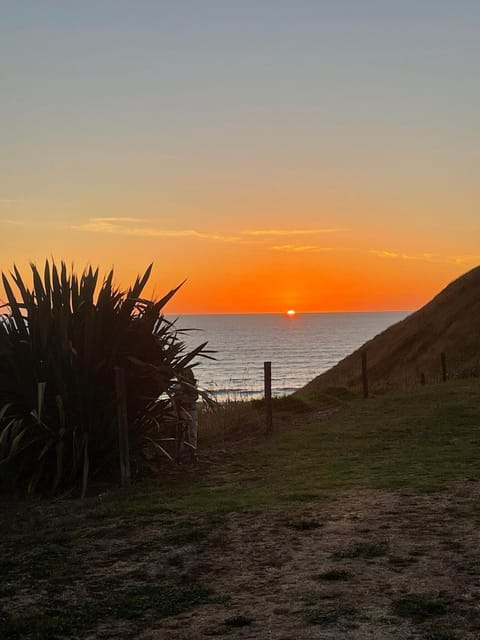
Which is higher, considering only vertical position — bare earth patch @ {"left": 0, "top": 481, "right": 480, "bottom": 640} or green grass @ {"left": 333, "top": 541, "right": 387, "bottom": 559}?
green grass @ {"left": 333, "top": 541, "right": 387, "bottom": 559}

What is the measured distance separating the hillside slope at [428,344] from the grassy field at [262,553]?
1921 centimetres

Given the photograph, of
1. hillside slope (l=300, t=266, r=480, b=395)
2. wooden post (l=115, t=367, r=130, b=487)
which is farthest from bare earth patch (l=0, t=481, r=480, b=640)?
hillside slope (l=300, t=266, r=480, b=395)

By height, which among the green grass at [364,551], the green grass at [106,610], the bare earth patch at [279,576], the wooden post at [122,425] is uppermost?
the wooden post at [122,425]

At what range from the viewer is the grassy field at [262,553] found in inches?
185

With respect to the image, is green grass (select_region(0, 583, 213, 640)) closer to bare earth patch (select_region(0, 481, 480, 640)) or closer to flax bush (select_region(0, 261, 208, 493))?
bare earth patch (select_region(0, 481, 480, 640))

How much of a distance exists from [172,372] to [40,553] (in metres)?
4.35

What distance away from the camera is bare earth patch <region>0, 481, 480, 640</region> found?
4594 millimetres

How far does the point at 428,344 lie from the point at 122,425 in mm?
27741

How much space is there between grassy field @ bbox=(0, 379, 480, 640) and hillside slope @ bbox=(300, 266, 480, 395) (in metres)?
19.2

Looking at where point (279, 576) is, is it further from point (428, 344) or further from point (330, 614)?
point (428, 344)

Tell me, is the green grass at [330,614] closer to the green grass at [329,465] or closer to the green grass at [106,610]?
the green grass at [106,610]

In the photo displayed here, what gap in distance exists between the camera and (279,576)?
5.57 m

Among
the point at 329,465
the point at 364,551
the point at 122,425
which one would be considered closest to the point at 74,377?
the point at 122,425

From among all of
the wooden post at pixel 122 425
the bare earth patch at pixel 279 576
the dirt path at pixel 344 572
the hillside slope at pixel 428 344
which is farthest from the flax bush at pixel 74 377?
the hillside slope at pixel 428 344
